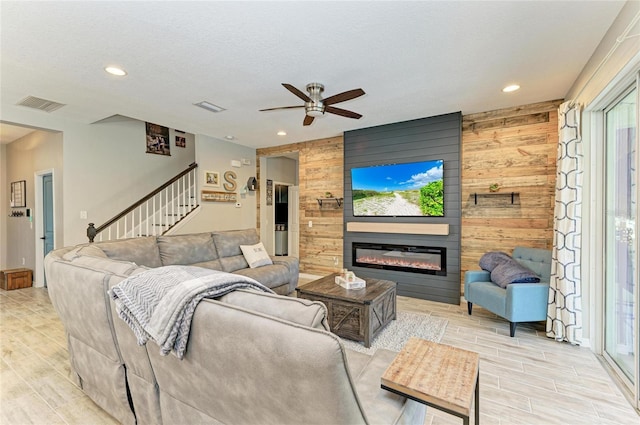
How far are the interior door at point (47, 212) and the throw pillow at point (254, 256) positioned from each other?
11.6 feet

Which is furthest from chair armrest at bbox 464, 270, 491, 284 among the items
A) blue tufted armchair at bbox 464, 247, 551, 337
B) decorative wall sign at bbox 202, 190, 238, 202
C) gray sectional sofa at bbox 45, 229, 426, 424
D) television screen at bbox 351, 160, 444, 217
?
decorative wall sign at bbox 202, 190, 238, 202

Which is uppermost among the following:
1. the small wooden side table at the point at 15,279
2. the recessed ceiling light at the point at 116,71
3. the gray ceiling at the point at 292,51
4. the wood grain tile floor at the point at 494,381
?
the recessed ceiling light at the point at 116,71

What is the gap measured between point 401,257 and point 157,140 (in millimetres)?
5316

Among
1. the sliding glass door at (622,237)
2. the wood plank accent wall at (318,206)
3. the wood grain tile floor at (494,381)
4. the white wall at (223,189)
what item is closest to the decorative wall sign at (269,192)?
the white wall at (223,189)

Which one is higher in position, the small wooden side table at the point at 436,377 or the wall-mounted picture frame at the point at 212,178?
the wall-mounted picture frame at the point at 212,178

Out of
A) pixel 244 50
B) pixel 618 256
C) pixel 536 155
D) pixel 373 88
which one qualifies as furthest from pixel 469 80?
pixel 244 50

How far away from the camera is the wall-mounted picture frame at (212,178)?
18.6 ft

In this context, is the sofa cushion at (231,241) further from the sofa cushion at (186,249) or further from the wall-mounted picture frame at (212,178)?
the wall-mounted picture frame at (212,178)

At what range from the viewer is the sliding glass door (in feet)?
7.25

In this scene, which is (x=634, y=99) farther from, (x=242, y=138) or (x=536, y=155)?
(x=242, y=138)

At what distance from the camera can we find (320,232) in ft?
18.9

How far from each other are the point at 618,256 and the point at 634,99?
1262 mm

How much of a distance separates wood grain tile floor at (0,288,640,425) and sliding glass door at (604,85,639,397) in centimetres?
22

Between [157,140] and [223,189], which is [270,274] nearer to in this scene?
[223,189]
